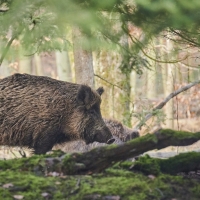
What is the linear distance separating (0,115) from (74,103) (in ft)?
3.93

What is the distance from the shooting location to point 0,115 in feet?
29.9

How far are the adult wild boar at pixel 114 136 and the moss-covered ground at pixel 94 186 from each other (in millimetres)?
4770

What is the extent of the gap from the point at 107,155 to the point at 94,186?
284mm

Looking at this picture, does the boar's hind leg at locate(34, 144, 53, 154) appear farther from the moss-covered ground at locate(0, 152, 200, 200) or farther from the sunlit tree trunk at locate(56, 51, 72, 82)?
the sunlit tree trunk at locate(56, 51, 72, 82)

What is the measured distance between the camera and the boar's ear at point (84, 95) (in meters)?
9.50

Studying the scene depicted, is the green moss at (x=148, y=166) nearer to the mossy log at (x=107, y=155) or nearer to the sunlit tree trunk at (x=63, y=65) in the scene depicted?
the mossy log at (x=107, y=155)

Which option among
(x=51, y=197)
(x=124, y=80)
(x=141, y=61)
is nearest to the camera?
(x=51, y=197)

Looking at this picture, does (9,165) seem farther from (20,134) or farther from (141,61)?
Answer: (141,61)

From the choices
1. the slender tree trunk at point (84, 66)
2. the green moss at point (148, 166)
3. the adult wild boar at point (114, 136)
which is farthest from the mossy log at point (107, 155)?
the slender tree trunk at point (84, 66)

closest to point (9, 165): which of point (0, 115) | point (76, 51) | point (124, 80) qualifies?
point (0, 115)

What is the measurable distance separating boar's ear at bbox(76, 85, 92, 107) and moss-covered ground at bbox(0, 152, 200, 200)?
3.95 metres

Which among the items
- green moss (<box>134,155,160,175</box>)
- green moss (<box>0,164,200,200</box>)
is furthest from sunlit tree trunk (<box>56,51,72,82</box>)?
green moss (<box>0,164,200,200</box>)

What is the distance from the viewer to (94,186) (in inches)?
201

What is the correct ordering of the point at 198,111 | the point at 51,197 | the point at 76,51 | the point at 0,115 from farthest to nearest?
the point at 198,111 → the point at 76,51 → the point at 0,115 → the point at 51,197
